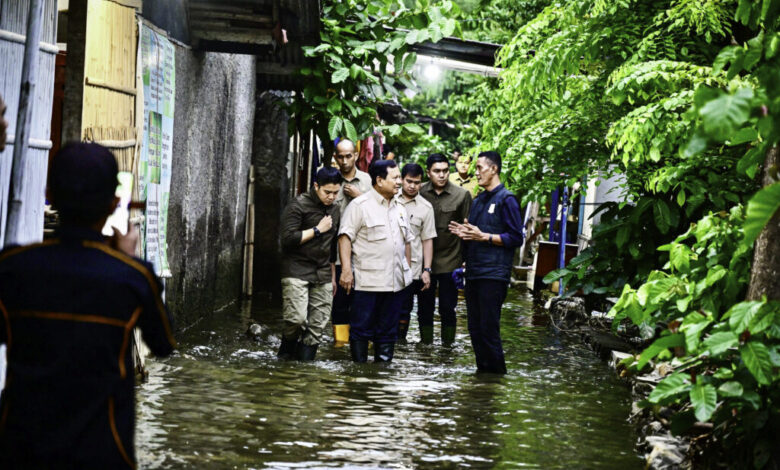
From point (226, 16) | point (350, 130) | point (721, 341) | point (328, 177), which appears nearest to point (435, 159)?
point (350, 130)

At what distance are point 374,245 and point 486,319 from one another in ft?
4.26

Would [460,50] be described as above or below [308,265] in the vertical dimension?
above

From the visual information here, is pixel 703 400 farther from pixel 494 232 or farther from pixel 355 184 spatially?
pixel 355 184

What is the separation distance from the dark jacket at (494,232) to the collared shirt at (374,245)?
0.70 meters

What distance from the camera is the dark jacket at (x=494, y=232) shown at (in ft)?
31.2

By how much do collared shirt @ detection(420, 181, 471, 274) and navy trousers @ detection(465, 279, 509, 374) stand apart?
2110 mm

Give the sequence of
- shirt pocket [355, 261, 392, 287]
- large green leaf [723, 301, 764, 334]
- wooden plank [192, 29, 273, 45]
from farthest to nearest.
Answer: wooden plank [192, 29, 273, 45]
shirt pocket [355, 261, 392, 287]
large green leaf [723, 301, 764, 334]

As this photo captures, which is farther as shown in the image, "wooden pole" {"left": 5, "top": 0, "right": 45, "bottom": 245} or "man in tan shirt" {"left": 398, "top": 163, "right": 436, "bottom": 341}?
"man in tan shirt" {"left": 398, "top": 163, "right": 436, "bottom": 341}

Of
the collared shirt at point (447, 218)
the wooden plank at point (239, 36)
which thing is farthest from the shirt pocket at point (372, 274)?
the wooden plank at point (239, 36)

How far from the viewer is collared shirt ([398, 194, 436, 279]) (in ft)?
37.6

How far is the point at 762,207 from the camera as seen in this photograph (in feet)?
13.4

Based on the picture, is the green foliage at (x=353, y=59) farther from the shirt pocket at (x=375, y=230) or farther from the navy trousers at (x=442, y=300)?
the shirt pocket at (x=375, y=230)

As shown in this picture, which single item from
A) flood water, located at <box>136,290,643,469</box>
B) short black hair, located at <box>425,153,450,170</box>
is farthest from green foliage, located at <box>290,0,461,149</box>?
flood water, located at <box>136,290,643,469</box>

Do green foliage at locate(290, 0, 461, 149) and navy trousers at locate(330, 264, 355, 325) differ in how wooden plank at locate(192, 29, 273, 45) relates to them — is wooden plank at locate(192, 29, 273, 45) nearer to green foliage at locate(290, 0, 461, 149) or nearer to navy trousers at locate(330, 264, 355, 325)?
green foliage at locate(290, 0, 461, 149)
